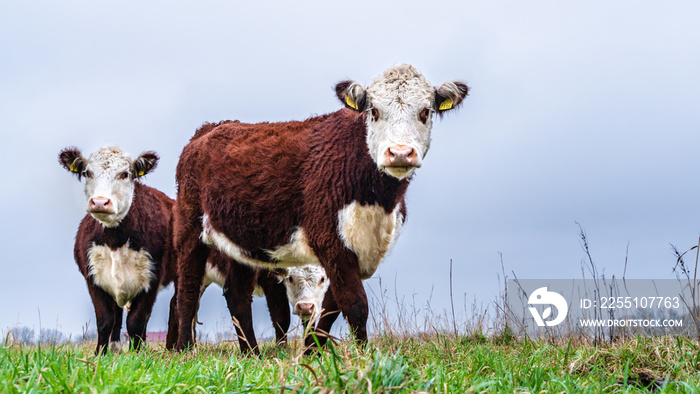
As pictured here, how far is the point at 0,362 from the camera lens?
15.4 ft

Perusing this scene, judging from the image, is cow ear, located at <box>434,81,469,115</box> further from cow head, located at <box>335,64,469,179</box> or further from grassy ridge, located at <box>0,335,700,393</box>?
grassy ridge, located at <box>0,335,700,393</box>

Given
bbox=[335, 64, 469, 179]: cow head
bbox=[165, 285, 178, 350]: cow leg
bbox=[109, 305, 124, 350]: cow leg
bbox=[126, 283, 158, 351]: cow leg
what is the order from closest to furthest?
1. bbox=[335, 64, 469, 179]: cow head
2. bbox=[126, 283, 158, 351]: cow leg
3. bbox=[109, 305, 124, 350]: cow leg
4. bbox=[165, 285, 178, 350]: cow leg

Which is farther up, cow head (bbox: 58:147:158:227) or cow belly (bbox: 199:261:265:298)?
cow head (bbox: 58:147:158:227)

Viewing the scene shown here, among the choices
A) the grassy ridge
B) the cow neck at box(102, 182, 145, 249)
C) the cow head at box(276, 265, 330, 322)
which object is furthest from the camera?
the cow head at box(276, 265, 330, 322)

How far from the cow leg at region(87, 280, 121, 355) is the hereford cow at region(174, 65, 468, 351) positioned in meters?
2.32

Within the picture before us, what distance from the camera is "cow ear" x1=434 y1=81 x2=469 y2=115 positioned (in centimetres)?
812

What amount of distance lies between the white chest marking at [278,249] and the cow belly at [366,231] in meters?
0.65

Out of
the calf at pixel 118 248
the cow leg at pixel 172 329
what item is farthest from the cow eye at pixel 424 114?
the cow leg at pixel 172 329

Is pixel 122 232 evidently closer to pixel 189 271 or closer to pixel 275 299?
pixel 189 271

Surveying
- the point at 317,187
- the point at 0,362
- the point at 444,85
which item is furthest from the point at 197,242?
the point at 0,362

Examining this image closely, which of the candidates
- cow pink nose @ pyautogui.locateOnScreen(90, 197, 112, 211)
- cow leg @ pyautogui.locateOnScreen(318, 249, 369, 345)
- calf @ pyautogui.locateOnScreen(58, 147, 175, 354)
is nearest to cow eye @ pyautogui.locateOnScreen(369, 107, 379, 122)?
Result: cow leg @ pyautogui.locateOnScreen(318, 249, 369, 345)

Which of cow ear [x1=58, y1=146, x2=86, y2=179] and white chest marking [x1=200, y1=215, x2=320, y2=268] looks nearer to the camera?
white chest marking [x1=200, y1=215, x2=320, y2=268]

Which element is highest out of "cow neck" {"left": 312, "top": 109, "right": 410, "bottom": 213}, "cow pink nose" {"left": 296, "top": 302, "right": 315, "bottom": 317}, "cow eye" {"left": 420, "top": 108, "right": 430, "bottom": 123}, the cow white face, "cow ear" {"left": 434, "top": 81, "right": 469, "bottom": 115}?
"cow ear" {"left": 434, "top": 81, "right": 469, "bottom": 115}

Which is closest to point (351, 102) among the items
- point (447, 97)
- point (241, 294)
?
point (447, 97)
